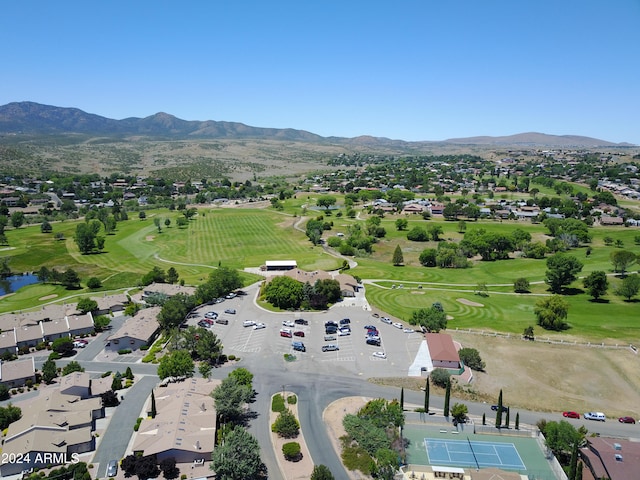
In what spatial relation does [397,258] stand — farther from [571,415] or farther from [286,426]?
[286,426]

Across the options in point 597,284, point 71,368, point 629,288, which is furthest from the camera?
point 597,284

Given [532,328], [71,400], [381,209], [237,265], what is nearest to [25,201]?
[237,265]

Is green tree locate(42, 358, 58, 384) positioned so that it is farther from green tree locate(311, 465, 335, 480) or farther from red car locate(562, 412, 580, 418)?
red car locate(562, 412, 580, 418)

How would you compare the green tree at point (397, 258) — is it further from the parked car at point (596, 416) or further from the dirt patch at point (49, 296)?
the dirt patch at point (49, 296)

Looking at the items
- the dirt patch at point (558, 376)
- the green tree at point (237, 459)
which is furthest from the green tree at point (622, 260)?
the green tree at point (237, 459)

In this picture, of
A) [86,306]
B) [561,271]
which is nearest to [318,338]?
[86,306]

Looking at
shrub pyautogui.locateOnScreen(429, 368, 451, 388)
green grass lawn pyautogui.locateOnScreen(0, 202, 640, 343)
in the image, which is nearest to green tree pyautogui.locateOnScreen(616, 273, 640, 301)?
green grass lawn pyautogui.locateOnScreen(0, 202, 640, 343)
